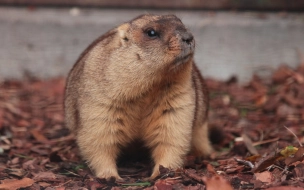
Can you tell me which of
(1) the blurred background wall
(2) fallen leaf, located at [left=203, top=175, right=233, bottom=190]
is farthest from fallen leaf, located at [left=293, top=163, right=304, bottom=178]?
(1) the blurred background wall

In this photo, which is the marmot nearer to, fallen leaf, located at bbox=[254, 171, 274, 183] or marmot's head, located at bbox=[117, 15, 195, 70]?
marmot's head, located at bbox=[117, 15, 195, 70]

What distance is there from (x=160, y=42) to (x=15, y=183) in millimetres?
1660

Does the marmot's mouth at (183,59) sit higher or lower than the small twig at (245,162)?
higher

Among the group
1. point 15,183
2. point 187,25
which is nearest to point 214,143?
point 187,25

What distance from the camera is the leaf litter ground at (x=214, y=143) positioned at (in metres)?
5.07

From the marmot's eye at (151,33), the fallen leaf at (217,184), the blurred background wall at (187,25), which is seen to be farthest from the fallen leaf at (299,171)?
the blurred background wall at (187,25)

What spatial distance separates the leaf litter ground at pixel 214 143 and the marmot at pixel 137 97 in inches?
10.1

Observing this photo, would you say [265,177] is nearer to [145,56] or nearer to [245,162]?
[245,162]

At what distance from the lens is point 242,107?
796 cm

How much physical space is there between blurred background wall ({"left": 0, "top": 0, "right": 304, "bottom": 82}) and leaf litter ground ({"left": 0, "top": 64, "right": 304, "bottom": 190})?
0.22 m

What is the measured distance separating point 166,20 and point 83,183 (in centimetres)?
155

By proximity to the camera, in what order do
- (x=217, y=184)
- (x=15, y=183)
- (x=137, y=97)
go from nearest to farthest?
(x=217, y=184)
(x=15, y=183)
(x=137, y=97)

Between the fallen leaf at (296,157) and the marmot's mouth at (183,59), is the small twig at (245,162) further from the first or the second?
the marmot's mouth at (183,59)

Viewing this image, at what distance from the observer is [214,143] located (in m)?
6.91
